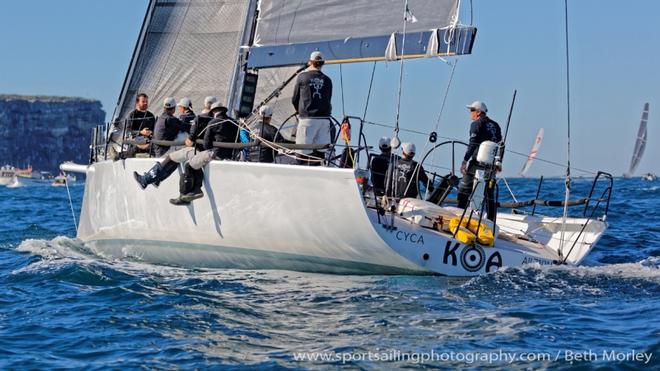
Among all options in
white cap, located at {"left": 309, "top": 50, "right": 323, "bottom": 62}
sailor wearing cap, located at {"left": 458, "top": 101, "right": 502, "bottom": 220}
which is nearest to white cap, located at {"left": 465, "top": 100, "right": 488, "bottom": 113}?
sailor wearing cap, located at {"left": 458, "top": 101, "right": 502, "bottom": 220}

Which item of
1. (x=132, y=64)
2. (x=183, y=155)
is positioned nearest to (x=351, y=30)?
(x=183, y=155)

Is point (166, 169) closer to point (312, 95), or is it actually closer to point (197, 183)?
point (197, 183)

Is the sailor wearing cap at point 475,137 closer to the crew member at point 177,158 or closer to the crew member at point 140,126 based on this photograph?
the crew member at point 177,158

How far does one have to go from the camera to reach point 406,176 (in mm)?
11414

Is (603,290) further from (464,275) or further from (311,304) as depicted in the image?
(311,304)

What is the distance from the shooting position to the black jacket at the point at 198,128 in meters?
10.9

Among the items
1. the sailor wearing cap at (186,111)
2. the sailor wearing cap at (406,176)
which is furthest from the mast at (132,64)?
the sailor wearing cap at (406,176)

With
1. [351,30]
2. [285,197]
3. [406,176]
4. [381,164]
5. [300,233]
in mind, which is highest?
[351,30]

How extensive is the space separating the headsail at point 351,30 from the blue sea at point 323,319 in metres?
2.60

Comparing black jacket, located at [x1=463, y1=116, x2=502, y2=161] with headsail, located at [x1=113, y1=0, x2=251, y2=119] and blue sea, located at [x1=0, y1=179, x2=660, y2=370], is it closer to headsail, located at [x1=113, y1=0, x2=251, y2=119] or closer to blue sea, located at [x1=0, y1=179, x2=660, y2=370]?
blue sea, located at [x1=0, y1=179, x2=660, y2=370]

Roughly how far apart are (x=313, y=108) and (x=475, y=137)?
1.82m

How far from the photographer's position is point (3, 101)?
466 feet

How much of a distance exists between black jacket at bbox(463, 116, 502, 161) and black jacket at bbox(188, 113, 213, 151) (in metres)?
2.92

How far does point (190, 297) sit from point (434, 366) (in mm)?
3067
